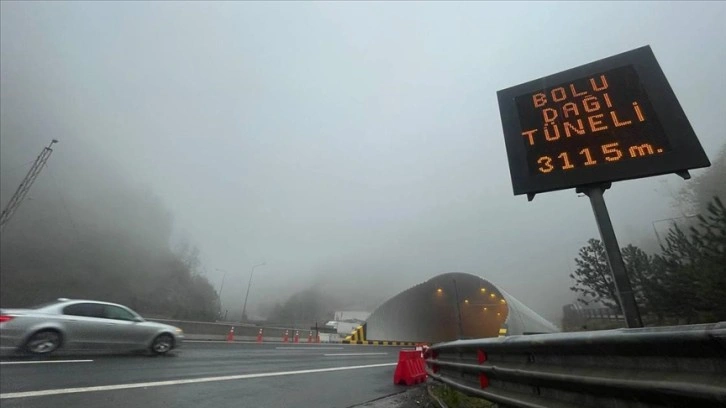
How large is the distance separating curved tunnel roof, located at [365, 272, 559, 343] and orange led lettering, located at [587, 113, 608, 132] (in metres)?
33.6

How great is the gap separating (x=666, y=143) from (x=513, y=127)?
2396 millimetres

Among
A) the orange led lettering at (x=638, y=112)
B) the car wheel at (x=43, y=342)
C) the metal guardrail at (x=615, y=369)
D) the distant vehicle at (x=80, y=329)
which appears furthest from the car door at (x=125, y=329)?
the orange led lettering at (x=638, y=112)

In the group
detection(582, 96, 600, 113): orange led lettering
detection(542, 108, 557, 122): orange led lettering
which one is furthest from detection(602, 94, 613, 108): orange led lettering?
detection(542, 108, 557, 122): orange led lettering

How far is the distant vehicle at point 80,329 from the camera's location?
8227 millimetres

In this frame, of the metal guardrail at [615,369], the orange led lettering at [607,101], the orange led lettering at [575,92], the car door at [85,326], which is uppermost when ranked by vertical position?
the orange led lettering at [575,92]

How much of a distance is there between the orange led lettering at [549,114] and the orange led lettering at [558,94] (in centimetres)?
25

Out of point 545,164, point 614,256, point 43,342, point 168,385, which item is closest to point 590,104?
point 545,164

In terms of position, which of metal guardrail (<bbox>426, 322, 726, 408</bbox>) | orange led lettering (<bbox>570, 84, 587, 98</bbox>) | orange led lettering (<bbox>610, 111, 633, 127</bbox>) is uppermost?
orange led lettering (<bbox>570, 84, 587, 98</bbox>)

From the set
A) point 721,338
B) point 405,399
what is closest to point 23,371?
point 405,399

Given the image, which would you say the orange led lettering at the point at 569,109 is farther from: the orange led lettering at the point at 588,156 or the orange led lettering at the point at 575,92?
the orange led lettering at the point at 588,156

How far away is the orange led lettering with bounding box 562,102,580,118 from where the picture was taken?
20.8 feet

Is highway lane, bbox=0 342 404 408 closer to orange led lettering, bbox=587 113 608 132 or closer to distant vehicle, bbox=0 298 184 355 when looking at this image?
distant vehicle, bbox=0 298 184 355

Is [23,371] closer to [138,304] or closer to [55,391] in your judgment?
[55,391]

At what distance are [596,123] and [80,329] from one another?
12.9m
